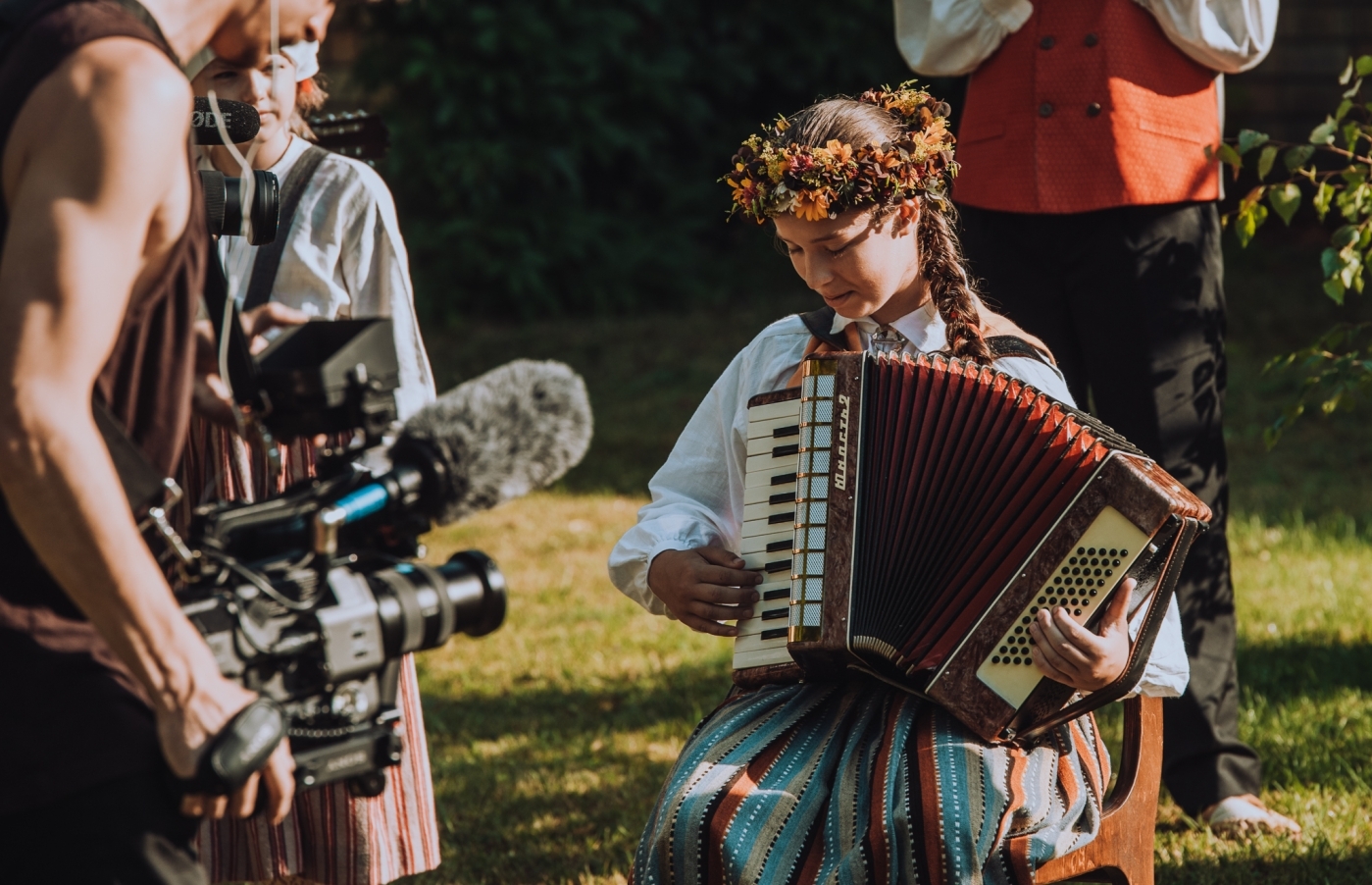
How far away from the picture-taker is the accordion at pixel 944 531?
227 centimetres

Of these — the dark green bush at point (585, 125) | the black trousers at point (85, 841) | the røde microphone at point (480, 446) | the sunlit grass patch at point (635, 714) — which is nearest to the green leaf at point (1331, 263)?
the sunlit grass patch at point (635, 714)

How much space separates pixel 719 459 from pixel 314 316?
0.78m

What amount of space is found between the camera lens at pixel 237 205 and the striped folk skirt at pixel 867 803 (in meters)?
1.09

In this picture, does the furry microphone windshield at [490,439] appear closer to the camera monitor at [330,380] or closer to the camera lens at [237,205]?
the camera monitor at [330,380]

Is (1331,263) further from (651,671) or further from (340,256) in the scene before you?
(651,671)

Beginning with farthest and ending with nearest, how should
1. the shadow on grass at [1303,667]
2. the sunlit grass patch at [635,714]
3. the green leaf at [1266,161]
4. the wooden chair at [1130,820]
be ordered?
the shadow on grass at [1303,667], the sunlit grass patch at [635,714], the green leaf at [1266,161], the wooden chair at [1130,820]

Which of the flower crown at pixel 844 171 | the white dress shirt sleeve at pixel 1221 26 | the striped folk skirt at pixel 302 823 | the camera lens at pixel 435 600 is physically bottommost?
the striped folk skirt at pixel 302 823

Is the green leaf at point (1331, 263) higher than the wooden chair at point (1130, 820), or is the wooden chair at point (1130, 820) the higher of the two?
the green leaf at point (1331, 263)

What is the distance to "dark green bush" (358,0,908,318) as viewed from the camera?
9.28 meters

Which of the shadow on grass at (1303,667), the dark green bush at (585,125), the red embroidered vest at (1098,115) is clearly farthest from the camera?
the dark green bush at (585,125)

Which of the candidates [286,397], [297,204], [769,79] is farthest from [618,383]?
[286,397]

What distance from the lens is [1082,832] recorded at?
Result: 2340 mm

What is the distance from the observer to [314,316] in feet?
8.79

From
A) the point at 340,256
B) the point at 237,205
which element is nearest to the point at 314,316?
the point at 340,256
